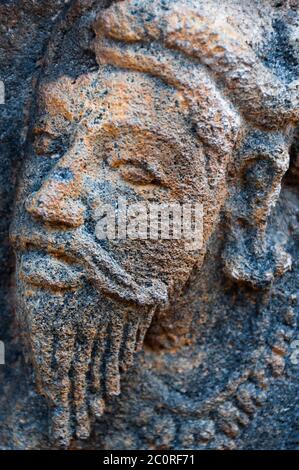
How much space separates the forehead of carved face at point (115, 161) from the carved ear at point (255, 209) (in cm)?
7

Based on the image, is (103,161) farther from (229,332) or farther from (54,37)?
(229,332)

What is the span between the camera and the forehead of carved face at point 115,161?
1043 millimetres

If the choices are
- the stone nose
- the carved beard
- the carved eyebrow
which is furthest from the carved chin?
the carved eyebrow

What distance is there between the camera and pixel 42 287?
3.63ft

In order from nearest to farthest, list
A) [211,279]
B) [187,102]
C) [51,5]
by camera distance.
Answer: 1. [187,102]
2. [51,5]
3. [211,279]

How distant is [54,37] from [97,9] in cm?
11

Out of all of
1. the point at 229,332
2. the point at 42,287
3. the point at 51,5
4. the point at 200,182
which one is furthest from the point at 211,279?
the point at 51,5

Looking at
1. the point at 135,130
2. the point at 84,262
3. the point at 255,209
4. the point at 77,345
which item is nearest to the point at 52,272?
the point at 84,262

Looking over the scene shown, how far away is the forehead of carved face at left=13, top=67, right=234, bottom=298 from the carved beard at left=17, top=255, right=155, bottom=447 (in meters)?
0.08

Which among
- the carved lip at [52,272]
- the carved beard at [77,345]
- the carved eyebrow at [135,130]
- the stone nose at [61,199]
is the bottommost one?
the carved beard at [77,345]

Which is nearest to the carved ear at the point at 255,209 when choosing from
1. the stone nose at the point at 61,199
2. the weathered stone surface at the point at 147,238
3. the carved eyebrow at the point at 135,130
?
the weathered stone surface at the point at 147,238

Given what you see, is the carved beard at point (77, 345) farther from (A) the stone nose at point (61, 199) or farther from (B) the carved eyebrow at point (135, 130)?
(B) the carved eyebrow at point (135, 130)

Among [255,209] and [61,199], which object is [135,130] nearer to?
[61,199]

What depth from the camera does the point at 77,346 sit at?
3.77 feet
